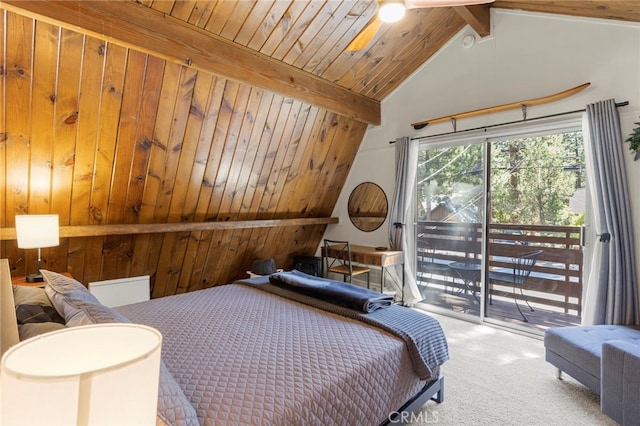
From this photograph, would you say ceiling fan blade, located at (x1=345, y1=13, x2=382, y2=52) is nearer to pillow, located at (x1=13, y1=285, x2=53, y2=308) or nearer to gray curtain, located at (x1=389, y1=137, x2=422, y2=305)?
gray curtain, located at (x1=389, y1=137, x2=422, y2=305)

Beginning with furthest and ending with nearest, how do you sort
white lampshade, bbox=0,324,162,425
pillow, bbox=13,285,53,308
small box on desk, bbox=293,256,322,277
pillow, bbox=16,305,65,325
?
1. small box on desk, bbox=293,256,322,277
2. pillow, bbox=13,285,53,308
3. pillow, bbox=16,305,65,325
4. white lampshade, bbox=0,324,162,425

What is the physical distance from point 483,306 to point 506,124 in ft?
6.42

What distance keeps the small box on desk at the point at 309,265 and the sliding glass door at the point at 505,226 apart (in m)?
1.37

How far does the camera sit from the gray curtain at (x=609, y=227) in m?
2.61

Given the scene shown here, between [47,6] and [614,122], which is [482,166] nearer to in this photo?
[614,122]

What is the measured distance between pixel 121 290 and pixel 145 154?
1455 mm

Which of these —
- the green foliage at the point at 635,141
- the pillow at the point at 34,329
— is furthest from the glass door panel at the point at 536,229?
the pillow at the point at 34,329

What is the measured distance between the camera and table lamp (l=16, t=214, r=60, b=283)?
2291 mm

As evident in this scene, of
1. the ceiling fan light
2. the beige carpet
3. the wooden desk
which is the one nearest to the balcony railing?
the wooden desk

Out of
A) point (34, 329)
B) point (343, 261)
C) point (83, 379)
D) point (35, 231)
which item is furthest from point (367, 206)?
point (83, 379)

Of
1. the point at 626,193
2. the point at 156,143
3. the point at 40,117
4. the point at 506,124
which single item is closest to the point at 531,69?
the point at 506,124

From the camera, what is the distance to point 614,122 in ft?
8.84

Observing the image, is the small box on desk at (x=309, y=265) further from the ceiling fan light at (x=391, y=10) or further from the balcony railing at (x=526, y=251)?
the ceiling fan light at (x=391, y=10)

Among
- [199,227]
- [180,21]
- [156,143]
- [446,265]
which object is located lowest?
[446,265]
